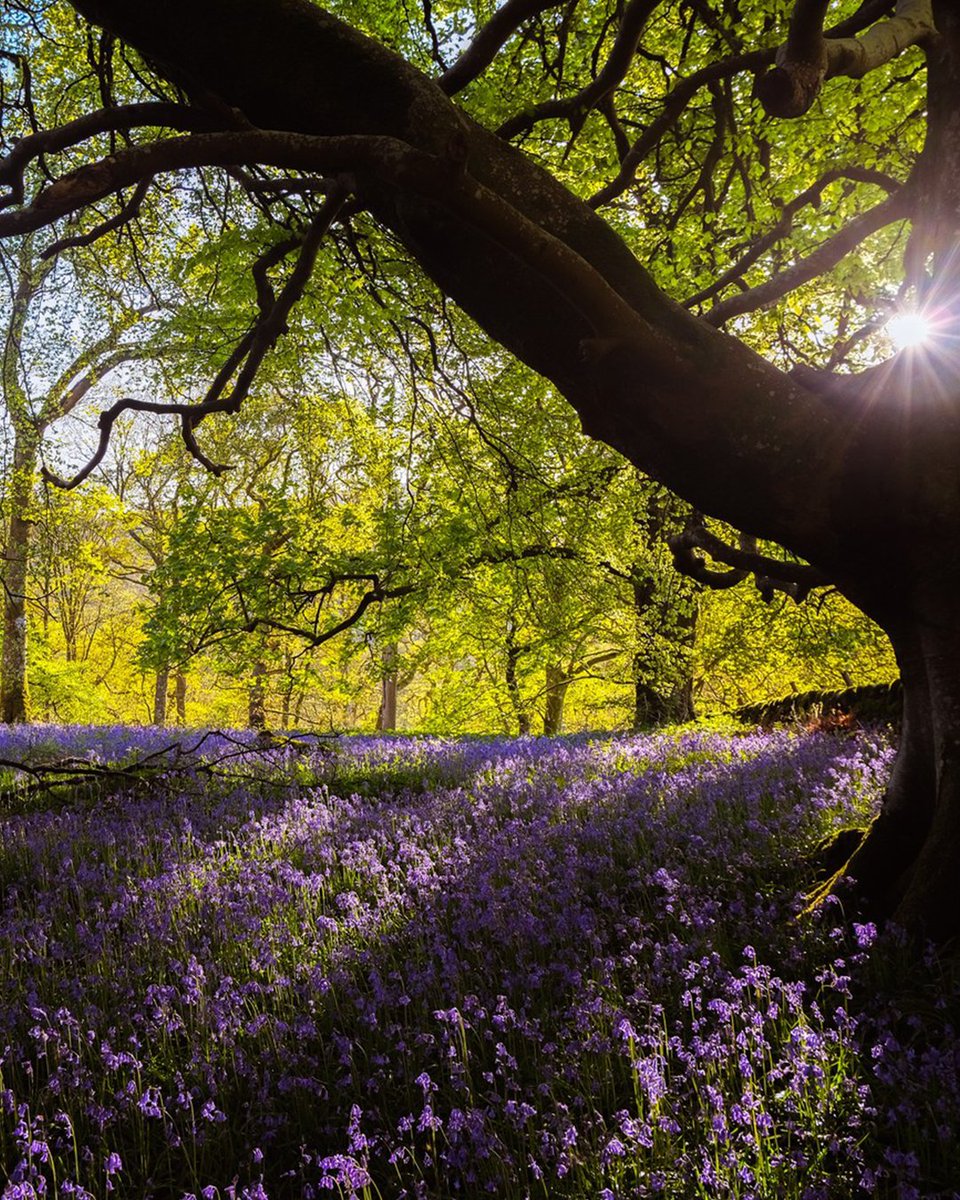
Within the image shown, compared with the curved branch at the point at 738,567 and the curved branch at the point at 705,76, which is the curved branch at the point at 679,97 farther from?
Result: the curved branch at the point at 738,567

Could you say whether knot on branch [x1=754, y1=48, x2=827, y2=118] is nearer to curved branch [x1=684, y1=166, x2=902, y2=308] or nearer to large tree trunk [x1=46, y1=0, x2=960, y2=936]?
large tree trunk [x1=46, y1=0, x2=960, y2=936]

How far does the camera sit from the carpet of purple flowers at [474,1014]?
1.79m

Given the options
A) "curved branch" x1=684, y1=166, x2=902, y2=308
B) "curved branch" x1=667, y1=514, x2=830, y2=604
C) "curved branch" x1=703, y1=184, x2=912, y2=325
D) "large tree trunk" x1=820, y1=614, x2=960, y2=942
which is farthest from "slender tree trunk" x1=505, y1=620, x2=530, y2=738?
"large tree trunk" x1=820, y1=614, x2=960, y2=942

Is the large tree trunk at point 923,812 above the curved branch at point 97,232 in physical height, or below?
below

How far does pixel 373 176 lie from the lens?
2965 millimetres

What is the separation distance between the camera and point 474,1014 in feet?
8.36

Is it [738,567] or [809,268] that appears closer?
[738,567]

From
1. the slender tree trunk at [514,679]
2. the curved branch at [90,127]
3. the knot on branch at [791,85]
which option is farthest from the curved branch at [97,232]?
the slender tree trunk at [514,679]

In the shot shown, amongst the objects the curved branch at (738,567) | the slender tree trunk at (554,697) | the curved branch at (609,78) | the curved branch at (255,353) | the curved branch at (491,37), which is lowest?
the slender tree trunk at (554,697)

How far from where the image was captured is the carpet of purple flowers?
179 cm

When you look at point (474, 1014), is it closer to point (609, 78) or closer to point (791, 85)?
point (791, 85)

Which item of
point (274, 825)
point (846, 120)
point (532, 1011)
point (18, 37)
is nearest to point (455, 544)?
point (274, 825)

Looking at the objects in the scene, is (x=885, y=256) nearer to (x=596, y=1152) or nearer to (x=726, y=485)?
(x=726, y=485)

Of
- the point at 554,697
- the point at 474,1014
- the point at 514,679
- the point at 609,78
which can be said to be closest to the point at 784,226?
the point at 609,78
